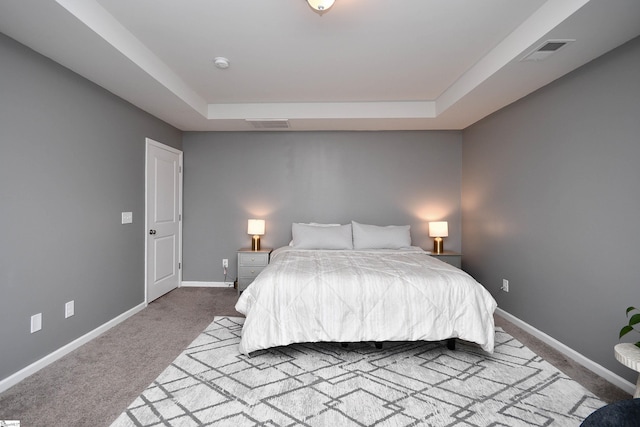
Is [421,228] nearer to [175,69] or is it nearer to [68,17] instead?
[175,69]

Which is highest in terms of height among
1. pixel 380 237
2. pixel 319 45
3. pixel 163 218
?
pixel 319 45

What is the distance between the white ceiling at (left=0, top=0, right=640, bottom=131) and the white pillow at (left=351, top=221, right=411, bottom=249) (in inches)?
62.8

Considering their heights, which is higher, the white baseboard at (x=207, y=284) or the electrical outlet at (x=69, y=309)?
the electrical outlet at (x=69, y=309)

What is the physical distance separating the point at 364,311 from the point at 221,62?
253 cm

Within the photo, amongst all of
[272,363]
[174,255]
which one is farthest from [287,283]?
[174,255]

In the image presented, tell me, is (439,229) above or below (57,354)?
above

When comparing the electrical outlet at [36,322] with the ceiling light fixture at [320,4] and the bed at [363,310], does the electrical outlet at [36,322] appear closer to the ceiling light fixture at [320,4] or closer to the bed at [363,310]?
the bed at [363,310]

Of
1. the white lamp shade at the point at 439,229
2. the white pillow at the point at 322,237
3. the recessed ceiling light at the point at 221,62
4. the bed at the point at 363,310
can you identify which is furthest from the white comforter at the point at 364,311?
the recessed ceiling light at the point at 221,62

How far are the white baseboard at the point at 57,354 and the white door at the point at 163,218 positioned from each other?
26.4 inches

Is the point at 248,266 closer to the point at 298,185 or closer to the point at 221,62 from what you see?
the point at 298,185

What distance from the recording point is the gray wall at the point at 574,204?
83.4 inches

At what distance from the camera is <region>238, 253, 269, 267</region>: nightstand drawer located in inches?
168

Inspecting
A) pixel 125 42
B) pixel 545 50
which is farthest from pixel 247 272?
pixel 545 50

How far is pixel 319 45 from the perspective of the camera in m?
2.61
